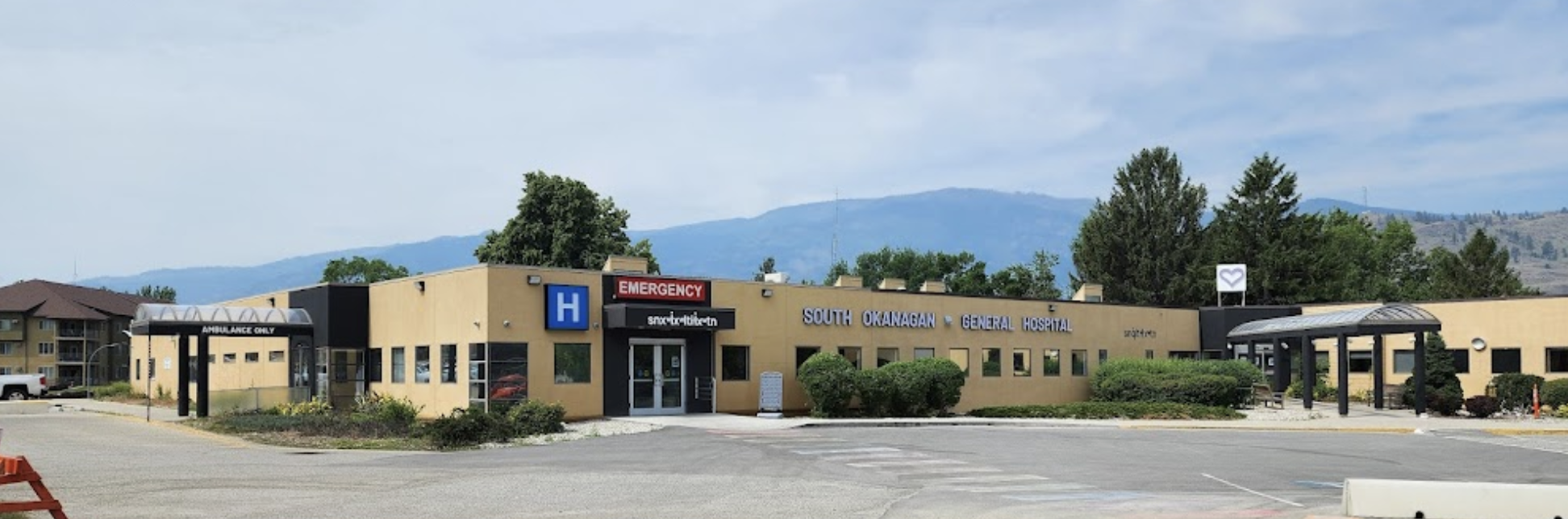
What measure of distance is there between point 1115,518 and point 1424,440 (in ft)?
55.5

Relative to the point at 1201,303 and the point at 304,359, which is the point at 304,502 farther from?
the point at 1201,303

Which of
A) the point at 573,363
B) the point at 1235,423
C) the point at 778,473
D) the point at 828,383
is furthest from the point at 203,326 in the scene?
the point at 1235,423

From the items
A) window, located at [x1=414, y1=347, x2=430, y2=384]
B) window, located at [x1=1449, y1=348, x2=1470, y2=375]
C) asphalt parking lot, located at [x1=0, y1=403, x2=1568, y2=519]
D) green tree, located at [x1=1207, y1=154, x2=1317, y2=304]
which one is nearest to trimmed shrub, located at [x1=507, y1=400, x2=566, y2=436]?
asphalt parking lot, located at [x1=0, y1=403, x2=1568, y2=519]

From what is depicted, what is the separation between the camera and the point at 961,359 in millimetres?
41562

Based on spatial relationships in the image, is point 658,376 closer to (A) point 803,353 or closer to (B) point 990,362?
(A) point 803,353

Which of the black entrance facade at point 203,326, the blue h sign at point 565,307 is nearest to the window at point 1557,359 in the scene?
the blue h sign at point 565,307

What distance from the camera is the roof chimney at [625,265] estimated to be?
34.4 metres

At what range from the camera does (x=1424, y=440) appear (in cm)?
2841

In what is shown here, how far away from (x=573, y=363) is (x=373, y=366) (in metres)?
7.91

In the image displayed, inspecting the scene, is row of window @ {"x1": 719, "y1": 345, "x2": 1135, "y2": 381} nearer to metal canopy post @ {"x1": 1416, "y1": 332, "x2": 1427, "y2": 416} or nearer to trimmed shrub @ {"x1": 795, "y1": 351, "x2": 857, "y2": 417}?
trimmed shrub @ {"x1": 795, "y1": 351, "x2": 857, "y2": 417}

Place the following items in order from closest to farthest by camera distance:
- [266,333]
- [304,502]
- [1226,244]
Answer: [304,502]
[266,333]
[1226,244]

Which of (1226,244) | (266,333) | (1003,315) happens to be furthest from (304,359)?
(1226,244)

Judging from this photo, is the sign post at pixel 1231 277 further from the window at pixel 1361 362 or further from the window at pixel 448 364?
the window at pixel 448 364

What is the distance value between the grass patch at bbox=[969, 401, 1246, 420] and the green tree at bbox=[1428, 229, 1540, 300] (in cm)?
5187
